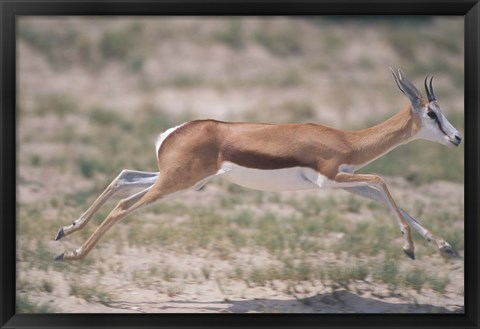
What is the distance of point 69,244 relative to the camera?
810 cm

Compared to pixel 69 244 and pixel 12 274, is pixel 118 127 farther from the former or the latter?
pixel 12 274

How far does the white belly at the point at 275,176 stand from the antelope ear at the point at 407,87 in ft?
2.94

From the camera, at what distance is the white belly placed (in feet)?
20.2

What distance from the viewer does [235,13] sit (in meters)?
6.17

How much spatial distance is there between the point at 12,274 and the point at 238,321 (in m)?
1.67

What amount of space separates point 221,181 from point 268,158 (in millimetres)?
4583

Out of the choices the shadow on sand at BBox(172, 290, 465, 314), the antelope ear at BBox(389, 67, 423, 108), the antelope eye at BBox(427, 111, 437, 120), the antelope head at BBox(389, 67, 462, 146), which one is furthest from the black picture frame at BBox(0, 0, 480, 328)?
the shadow on sand at BBox(172, 290, 465, 314)

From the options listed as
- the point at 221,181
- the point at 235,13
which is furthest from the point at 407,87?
the point at 221,181

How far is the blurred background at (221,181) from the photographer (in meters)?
6.96

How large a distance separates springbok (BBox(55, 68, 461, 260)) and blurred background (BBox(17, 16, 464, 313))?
0.90 meters

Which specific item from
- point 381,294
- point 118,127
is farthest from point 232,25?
point 381,294

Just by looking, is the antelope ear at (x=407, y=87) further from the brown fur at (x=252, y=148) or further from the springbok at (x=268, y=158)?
the brown fur at (x=252, y=148)

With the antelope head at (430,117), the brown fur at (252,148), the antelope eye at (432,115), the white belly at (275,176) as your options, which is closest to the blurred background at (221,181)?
the white belly at (275,176)

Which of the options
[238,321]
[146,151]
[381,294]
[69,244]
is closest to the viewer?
[238,321]
